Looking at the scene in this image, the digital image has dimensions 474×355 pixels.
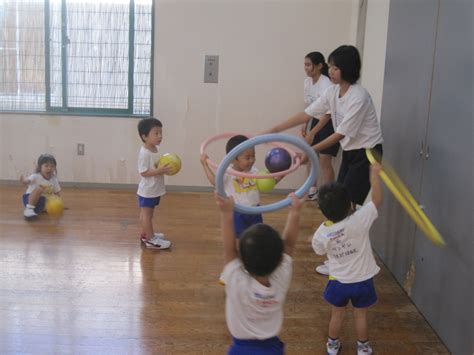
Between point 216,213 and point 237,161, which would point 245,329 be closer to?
point 237,161

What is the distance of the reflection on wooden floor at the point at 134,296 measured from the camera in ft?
9.34

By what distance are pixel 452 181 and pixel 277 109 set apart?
3488 mm

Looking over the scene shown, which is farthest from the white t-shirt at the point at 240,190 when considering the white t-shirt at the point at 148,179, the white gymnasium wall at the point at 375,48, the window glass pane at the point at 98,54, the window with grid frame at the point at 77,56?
the window glass pane at the point at 98,54

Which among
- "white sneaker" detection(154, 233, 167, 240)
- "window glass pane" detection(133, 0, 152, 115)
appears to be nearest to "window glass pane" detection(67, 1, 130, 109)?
"window glass pane" detection(133, 0, 152, 115)

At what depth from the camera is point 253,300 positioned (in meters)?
1.83

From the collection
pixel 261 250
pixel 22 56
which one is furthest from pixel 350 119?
pixel 22 56

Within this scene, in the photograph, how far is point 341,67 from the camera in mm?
3350

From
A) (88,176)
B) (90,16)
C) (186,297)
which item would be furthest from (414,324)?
(90,16)

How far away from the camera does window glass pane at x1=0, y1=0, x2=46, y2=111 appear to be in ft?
19.5

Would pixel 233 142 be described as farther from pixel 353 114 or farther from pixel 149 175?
pixel 149 175

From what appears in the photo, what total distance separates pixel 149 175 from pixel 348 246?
1.95 meters

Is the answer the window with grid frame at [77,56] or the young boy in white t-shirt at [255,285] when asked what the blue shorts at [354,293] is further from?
the window with grid frame at [77,56]

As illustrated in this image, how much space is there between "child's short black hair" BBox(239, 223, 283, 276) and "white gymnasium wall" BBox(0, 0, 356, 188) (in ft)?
14.1

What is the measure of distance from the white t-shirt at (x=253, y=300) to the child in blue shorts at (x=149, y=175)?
2.29 metres
